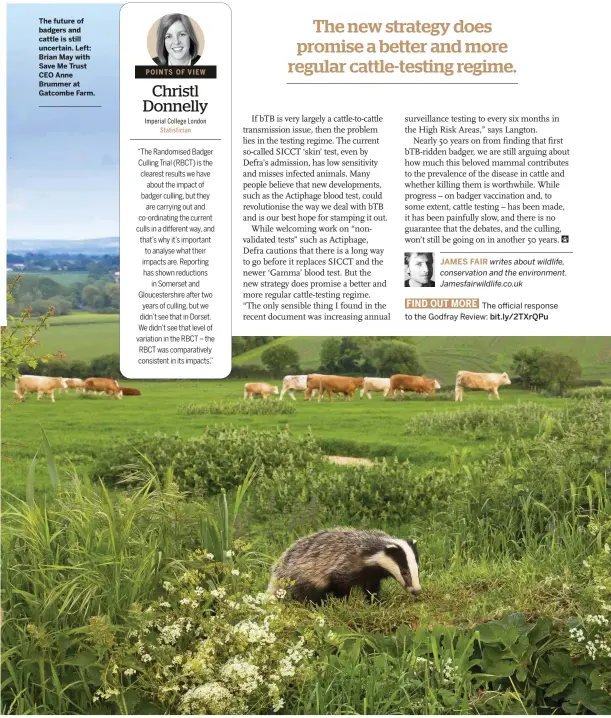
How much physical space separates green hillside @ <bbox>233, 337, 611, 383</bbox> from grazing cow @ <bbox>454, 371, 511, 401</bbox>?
6cm

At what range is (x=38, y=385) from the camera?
750 centimetres

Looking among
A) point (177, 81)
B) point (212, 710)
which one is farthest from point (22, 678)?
point (177, 81)

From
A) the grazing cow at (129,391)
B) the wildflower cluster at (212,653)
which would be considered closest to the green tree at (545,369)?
the wildflower cluster at (212,653)

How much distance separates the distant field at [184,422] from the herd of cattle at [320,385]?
8 cm

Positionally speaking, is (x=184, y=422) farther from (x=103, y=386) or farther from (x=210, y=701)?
(x=210, y=701)

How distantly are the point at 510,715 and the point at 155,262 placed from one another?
4.28 m

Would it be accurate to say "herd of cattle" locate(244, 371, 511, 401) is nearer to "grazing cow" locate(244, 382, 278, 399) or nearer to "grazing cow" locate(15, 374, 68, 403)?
"grazing cow" locate(244, 382, 278, 399)

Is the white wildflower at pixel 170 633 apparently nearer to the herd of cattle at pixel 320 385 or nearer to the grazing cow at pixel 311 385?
the herd of cattle at pixel 320 385

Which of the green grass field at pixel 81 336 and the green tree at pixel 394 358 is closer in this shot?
the green grass field at pixel 81 336

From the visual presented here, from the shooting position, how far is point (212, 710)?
5691mm

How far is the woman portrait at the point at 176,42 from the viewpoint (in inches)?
278

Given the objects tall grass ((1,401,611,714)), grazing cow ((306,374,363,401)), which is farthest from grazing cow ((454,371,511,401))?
grazing cow ((306,374,363,401))

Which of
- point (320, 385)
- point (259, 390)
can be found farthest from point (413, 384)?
point (259, 390)

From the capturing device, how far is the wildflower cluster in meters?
5.59
